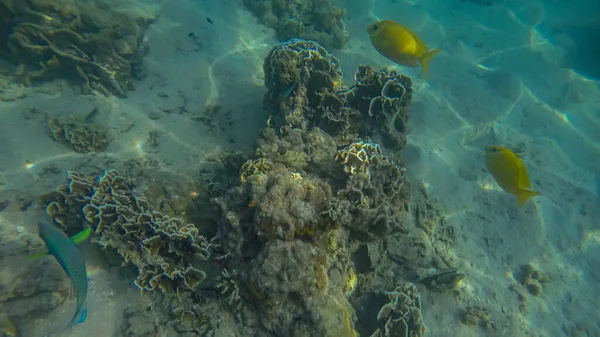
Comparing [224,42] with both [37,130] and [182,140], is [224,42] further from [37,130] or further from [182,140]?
[37,130]

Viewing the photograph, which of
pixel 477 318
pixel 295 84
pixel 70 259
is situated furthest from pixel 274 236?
pixel 477 318

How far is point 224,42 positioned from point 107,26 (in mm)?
2850

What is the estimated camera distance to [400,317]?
147 inches

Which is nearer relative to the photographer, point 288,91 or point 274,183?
point 274,183

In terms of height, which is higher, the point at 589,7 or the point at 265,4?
the point at 265,4

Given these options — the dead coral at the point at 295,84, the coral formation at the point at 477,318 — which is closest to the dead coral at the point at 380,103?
the dead coral at the point at 295,84

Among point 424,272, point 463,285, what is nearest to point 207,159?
point 424,272

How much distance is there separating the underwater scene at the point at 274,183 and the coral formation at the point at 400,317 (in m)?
0.03

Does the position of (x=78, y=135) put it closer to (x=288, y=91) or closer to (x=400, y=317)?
(x=288, y=91)

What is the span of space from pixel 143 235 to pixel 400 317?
129 inches

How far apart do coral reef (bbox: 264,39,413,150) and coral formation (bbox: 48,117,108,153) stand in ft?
10.2

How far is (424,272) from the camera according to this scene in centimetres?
479

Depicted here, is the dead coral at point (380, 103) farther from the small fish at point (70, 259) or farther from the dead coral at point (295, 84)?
the small fish at point (70, 259)

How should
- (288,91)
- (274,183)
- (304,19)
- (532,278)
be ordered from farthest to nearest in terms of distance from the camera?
1. (304,19)
2. (532,278)
3. (288,91)
4. (274,183)
